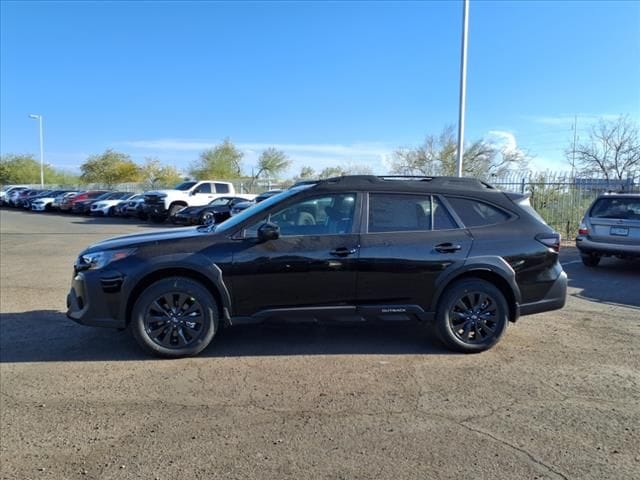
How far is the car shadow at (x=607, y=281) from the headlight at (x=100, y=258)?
22.0 feet

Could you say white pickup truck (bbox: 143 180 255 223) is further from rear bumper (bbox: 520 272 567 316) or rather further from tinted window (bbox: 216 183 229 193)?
rear bumper (bbox: 520 272 567 316)

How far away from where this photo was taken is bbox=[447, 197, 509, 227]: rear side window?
212 inches

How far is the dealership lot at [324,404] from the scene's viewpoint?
319cm

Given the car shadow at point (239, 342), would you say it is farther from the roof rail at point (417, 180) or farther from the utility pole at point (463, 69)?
the utility pole at point (463, 69)

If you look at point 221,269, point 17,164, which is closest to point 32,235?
point 221,269

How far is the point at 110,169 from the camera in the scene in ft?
228

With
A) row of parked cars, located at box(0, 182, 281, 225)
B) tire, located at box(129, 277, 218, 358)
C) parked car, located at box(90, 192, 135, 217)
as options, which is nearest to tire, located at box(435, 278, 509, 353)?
tire, located at box(129, 277, 218, 358)

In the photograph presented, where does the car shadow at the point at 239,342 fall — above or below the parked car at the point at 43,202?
below

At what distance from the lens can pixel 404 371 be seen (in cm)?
473

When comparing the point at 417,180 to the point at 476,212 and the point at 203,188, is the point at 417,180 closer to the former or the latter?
the point at 476,212

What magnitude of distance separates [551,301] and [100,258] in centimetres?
466

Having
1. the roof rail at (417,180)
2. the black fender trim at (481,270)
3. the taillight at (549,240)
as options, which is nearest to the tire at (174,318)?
the roof rail at (417,180)

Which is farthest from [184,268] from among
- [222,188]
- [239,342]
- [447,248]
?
[222,188]

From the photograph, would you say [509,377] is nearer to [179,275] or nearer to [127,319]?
[179,275]
